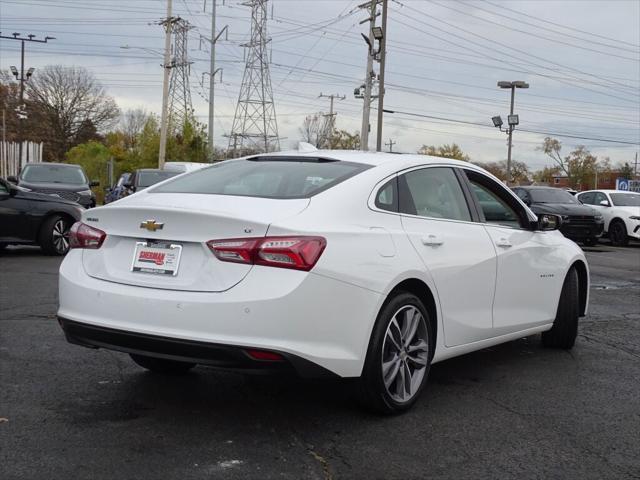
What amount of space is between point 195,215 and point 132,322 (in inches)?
24.6

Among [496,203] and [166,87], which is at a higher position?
[166,87]

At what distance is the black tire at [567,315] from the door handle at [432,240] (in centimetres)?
207

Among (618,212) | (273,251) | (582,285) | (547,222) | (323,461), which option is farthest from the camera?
(618,212)

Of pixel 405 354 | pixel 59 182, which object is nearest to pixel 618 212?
pixel 59 182

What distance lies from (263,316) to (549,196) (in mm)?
19179

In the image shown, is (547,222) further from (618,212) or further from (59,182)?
(618,212)

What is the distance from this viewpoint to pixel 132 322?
3.84 metres

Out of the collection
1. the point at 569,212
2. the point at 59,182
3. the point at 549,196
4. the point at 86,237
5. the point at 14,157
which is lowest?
the point at 86,237

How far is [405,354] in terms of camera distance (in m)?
4.38

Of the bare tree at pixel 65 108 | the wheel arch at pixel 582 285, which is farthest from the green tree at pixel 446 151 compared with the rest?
the wheel arch at pixel 582 285

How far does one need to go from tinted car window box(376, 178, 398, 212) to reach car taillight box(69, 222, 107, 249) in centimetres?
156

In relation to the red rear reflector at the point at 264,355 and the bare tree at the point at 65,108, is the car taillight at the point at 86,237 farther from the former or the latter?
the bare tree at the point at 65,108

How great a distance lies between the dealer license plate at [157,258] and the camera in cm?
387

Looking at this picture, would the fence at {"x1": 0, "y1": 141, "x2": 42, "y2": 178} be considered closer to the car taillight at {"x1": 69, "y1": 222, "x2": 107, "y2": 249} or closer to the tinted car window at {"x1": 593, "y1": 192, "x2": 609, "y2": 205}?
the tinted car window at {"x1": 593, "y1": 192, "x2": 609, "y2": 205}
